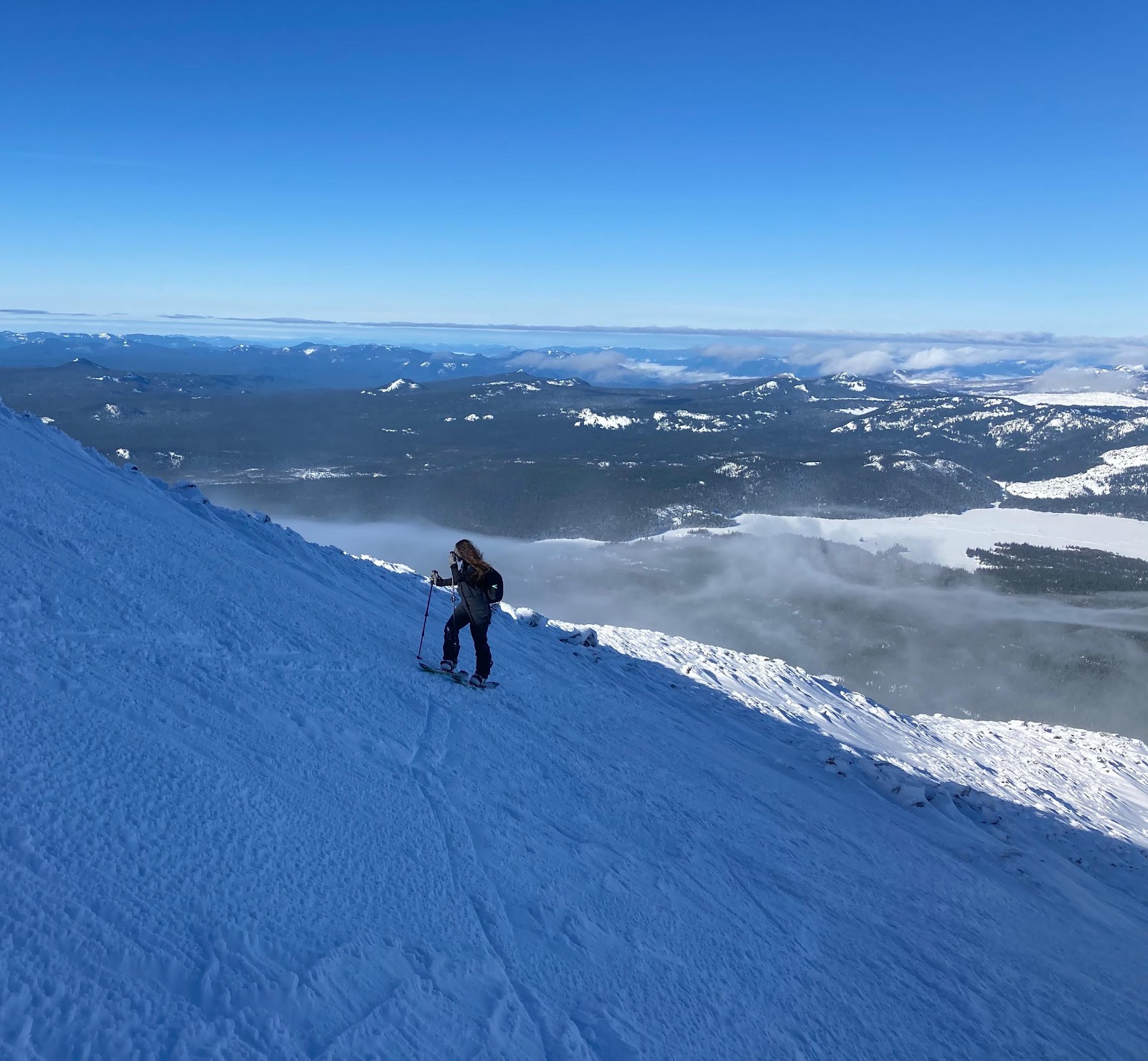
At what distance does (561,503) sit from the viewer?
148125 mm

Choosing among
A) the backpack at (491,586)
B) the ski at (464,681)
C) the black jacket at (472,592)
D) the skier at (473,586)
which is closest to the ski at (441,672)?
the ski at (464,681)

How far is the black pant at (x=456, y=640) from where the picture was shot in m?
10.3

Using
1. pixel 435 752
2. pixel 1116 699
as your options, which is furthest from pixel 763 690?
pixel 1116 699

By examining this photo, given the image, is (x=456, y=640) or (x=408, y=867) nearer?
(x=408, y=867)

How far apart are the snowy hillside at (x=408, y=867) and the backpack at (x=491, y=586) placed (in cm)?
149

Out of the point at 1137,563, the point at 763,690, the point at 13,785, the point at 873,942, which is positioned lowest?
the point at 1137,563

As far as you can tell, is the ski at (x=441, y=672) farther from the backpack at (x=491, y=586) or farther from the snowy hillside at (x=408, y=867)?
the backpack at (x=491, y=586)

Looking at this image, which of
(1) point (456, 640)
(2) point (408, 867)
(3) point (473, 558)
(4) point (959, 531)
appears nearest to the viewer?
(2) point (408, 867)

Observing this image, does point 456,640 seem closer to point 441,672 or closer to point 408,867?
point 441,672

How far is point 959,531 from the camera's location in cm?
14550

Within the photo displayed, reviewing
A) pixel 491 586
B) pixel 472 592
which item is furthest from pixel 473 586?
pixel 491 586

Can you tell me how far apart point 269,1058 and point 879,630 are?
92.4 meters

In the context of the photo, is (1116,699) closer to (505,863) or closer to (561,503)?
(505,863)

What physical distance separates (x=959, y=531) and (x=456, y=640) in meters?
156
